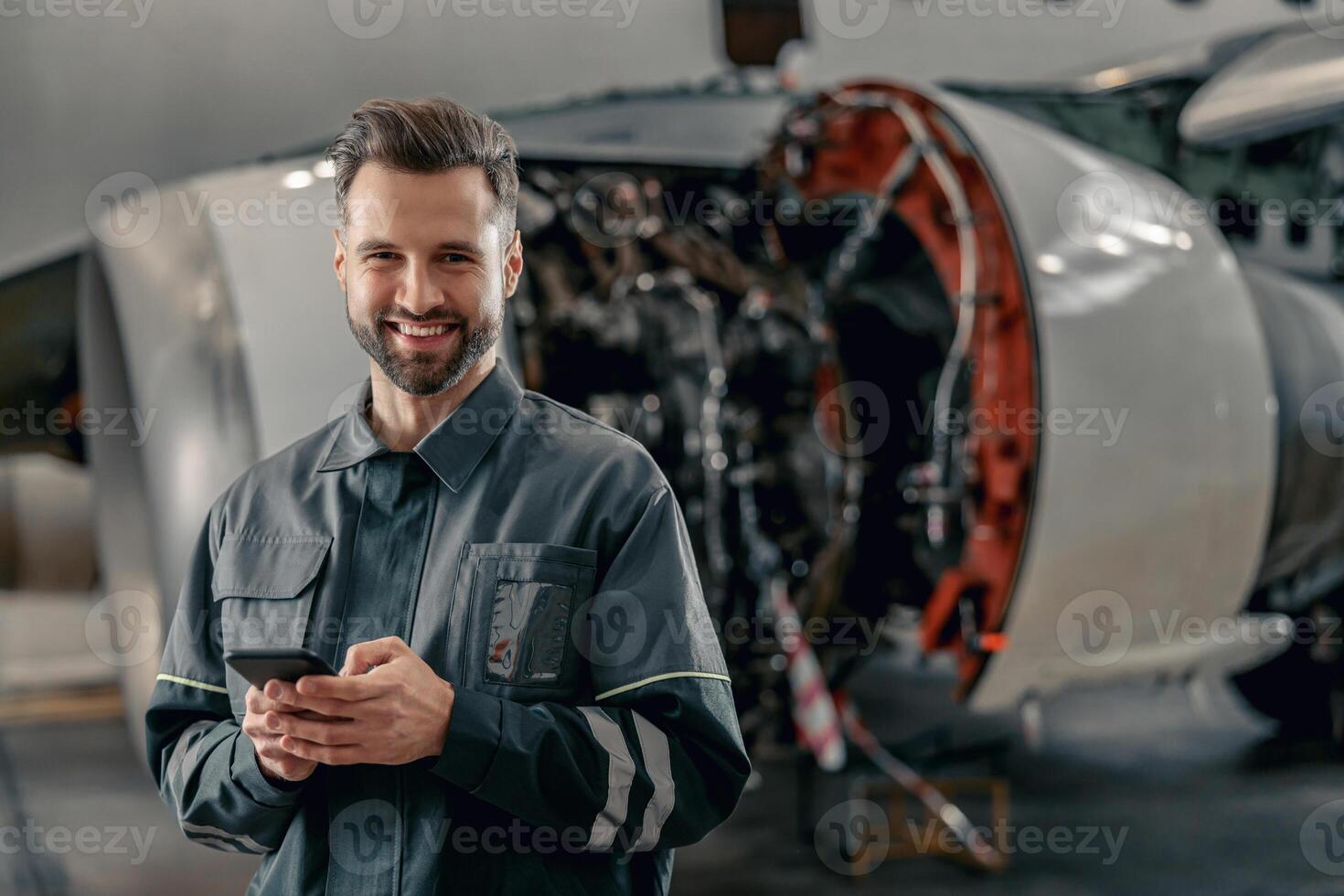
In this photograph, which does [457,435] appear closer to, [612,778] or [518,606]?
[518,606]

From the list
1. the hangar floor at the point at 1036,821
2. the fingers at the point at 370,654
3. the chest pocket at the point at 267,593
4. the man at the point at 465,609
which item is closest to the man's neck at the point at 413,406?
the man at the point at 465,609

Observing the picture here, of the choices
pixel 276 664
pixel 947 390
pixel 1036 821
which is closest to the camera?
pixel 276 664

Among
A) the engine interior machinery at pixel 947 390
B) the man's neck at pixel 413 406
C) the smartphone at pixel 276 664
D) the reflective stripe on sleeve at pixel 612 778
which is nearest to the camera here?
the smartphone at pixel 276 664

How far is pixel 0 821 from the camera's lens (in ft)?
8.97

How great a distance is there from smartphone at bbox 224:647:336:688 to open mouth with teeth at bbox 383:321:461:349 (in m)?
0.26

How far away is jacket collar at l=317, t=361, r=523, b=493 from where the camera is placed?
1.02 metres

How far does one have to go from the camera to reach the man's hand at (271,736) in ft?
2.83

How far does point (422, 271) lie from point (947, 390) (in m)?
2.11

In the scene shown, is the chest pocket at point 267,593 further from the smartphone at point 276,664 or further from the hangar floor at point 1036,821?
Result: the hangar floor at point 1036,821

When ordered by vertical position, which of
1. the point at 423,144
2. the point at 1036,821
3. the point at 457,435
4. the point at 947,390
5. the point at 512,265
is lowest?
the point at 1036,821

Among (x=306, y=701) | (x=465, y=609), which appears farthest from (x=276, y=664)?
(x=465, y=609)

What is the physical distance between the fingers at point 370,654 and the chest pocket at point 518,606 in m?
0.11

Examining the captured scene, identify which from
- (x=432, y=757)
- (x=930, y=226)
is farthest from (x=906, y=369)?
(x=432, y=757)

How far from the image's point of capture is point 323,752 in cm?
87
